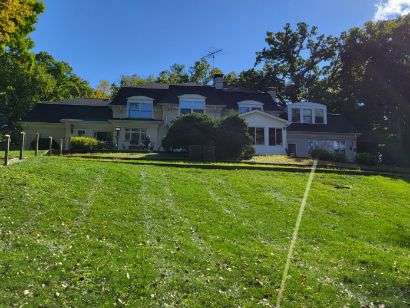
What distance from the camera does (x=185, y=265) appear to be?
452 inches

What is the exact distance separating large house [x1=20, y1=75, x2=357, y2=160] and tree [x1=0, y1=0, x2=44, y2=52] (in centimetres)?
2803

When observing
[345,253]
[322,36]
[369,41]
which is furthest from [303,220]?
[322,36]

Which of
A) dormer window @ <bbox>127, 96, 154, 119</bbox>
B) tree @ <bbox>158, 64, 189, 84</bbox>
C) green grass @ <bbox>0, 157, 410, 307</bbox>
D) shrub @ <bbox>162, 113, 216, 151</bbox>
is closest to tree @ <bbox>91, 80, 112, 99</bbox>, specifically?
tree @ <bbox>158, 64, 189, 84</bbox>

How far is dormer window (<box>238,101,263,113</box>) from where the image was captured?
50.9 m

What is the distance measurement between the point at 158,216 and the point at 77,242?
151 inches

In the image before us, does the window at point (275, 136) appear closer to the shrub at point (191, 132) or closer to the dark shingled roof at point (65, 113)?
the shrub at point (191, 132)

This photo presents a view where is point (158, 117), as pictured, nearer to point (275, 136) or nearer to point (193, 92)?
point (193, 92)

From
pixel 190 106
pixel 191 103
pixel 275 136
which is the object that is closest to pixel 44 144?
pixel 190 106

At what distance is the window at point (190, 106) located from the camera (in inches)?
1937

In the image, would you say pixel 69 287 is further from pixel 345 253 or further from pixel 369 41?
pixel 369 41

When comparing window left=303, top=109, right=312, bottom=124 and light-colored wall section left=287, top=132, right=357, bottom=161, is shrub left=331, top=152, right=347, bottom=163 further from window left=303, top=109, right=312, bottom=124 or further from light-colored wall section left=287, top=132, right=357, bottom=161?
window left=303, top=109, right=312, bottom=124

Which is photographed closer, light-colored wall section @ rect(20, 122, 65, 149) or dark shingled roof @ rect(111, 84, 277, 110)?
light-colored wall section @ rect(20, 122, 65, 149)

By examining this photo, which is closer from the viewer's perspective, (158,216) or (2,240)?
(2,240)

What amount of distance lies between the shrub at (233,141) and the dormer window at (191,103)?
12.0 meters
